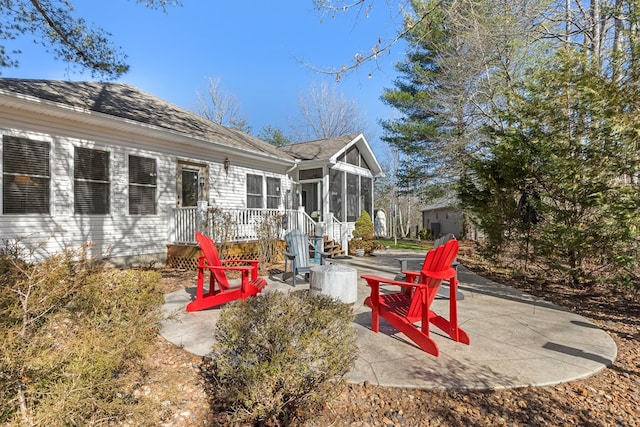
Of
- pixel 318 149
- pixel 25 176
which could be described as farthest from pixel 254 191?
pixel 25 176

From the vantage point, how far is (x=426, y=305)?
128 inches

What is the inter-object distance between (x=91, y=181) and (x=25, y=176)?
3.61 ft

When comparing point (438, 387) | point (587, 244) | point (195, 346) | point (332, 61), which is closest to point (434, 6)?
point (332, 61)

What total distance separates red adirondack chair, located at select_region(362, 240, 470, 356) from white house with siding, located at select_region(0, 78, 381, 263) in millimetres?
4400

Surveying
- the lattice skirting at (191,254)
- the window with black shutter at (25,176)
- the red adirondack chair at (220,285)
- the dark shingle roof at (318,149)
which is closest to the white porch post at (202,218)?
the lattice skirting at (191,254)

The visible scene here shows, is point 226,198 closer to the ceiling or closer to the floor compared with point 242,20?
closer to the floor

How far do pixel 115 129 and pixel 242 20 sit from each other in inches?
188

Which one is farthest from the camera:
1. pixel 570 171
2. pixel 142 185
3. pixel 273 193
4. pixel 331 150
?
pixel 331 150

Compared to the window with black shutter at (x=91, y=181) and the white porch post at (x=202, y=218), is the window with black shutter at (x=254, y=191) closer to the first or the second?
the white porch post at (x=202, y=218)

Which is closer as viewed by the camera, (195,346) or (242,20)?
(195,346)

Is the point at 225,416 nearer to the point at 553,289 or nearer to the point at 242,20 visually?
the point at 553,289

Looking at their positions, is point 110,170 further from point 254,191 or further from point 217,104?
point 217,104

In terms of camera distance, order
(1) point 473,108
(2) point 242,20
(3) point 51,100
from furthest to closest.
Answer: (1) point 473,108 → (2) point 242,20 → (3) point 51,100

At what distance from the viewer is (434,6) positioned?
4.56 metres
